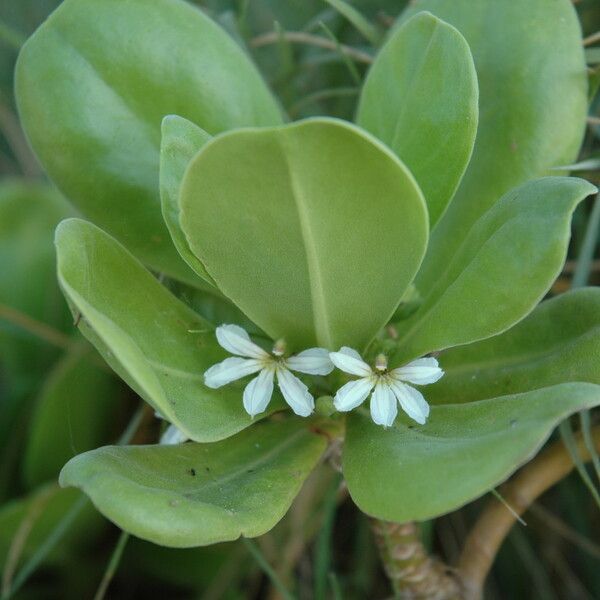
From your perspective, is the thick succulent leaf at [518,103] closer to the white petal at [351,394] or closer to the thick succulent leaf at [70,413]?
the white petal at [351,394]

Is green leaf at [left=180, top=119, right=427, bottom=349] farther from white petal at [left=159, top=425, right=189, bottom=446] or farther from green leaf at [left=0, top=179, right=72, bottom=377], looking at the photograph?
green leaf at [left=0, top=179, right=72, bottom=377]

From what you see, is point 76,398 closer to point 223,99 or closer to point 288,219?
point 223,99

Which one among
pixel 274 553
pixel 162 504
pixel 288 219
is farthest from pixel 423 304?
pixel 274 553

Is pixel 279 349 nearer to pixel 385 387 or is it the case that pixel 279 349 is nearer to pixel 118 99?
pixel 385 387

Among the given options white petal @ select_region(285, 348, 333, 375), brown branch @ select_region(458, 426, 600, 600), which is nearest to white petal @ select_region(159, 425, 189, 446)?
white petal @ select_region(285, 348, 333, 375)

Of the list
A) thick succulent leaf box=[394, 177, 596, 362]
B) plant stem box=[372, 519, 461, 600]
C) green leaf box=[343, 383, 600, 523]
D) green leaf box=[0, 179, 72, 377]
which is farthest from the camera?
green leaf box=[0, 179, 72, 377]

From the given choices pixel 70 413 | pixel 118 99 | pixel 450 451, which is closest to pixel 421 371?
pixel 450 451
